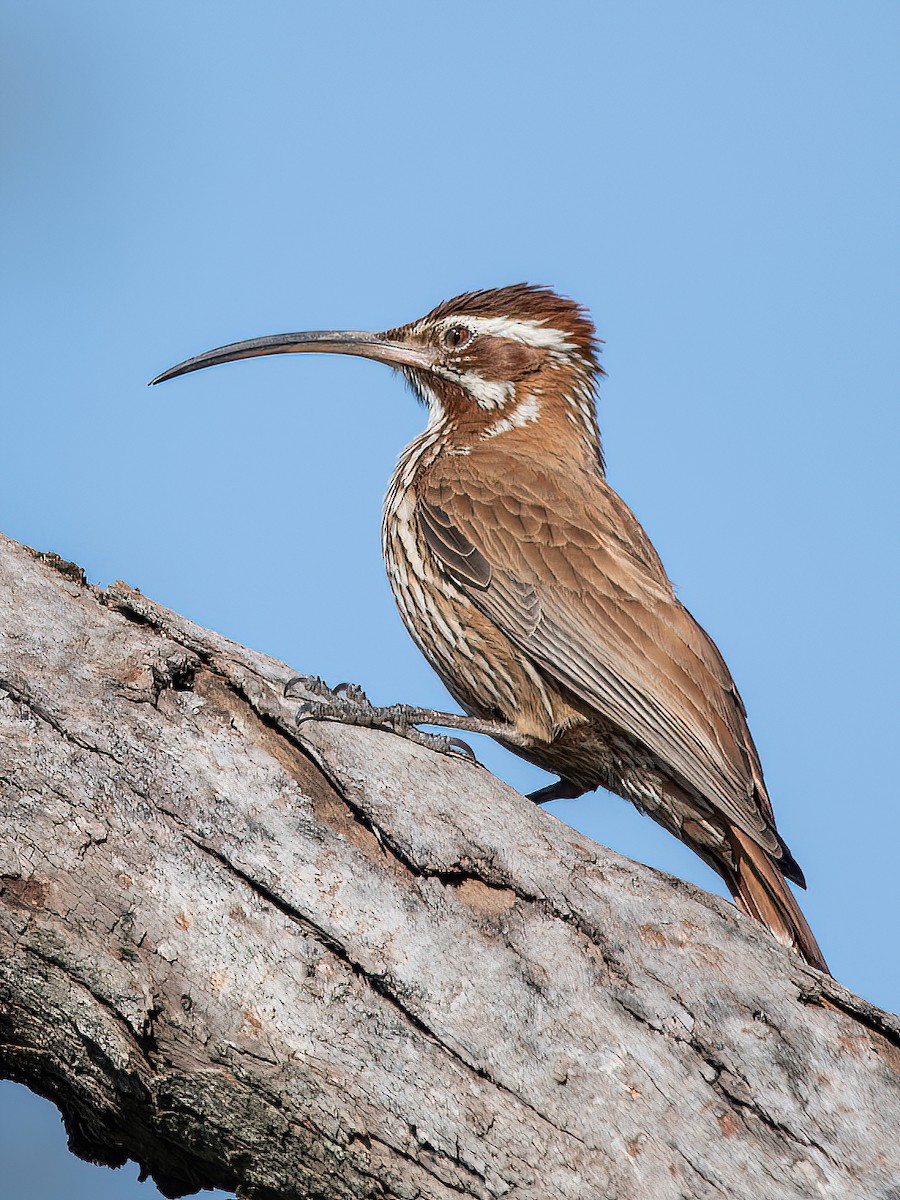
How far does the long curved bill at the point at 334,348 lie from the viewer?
7.47 metres

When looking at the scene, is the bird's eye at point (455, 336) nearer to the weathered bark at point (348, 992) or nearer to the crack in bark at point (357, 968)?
the weathered bark at point (348, 992)

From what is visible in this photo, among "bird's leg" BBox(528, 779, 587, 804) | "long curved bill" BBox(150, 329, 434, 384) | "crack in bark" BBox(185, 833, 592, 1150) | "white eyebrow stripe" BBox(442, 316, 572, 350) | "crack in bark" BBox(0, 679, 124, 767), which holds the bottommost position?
"crack in bark" BBox(185, 833, 592, 1150)

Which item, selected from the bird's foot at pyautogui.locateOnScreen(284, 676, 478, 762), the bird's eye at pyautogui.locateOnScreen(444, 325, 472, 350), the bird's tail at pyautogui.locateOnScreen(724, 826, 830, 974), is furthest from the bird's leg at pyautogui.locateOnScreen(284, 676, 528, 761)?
the bird's eye at pyautogui.locateOnScreen(444, 325, 472, 350)

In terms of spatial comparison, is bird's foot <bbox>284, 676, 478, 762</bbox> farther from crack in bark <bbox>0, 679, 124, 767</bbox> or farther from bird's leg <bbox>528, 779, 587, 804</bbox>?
bird's leg <bbox>528, 779, 587, 804</bbox>

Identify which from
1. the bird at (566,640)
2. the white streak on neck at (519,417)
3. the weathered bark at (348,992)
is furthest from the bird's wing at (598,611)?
the weathered bark at (348,992)

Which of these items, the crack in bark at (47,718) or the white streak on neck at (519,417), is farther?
the white streak on neck at (519,417)

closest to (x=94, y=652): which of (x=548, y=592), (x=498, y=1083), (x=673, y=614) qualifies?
(x=498, y=1083)

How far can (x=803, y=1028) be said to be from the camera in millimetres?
4258

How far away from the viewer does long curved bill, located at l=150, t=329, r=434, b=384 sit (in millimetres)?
7473

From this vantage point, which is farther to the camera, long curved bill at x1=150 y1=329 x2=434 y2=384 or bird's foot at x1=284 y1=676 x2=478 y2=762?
long curved bill at x1=150 y1=329 x2=434 y2=384

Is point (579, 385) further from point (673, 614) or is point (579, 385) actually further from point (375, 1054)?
point (375, 1054)

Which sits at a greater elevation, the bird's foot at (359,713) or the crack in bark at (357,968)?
the bird's foot at (359,713)

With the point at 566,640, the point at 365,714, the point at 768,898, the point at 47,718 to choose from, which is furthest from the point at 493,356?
the point at 47,718

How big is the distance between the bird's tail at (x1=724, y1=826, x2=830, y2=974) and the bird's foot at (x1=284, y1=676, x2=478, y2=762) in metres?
1.42
